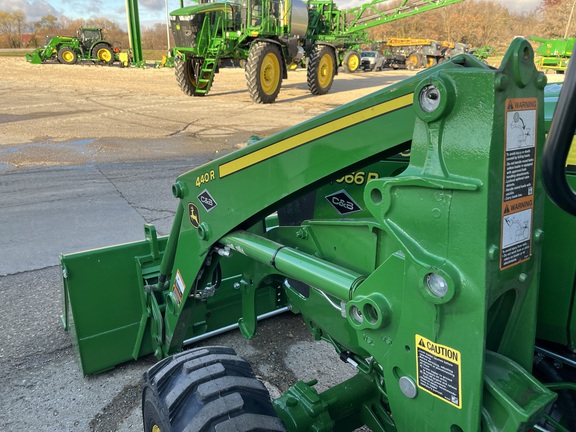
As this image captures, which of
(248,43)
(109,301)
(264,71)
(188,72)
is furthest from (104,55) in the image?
(109,301)

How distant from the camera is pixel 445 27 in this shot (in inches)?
2820

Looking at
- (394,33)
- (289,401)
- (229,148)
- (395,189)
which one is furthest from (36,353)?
(394,33)

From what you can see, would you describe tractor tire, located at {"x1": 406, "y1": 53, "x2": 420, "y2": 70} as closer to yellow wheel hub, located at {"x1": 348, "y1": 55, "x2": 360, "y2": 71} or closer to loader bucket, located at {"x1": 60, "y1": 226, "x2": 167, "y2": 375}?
yellow wheel hub, located at {"x1": 348, "y1": 55, "x2": 360, "y2": 71}

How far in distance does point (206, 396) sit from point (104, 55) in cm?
3157

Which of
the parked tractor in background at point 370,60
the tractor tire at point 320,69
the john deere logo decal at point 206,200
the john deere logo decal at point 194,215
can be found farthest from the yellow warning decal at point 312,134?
the parked tractor in background at point 370,60

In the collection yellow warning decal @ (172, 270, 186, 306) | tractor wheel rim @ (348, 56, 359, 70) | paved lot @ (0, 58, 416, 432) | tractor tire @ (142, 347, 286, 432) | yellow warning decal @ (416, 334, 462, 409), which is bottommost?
paved lot @ (0, 58, 416, 432)

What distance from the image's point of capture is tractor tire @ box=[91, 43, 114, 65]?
29.4 meters

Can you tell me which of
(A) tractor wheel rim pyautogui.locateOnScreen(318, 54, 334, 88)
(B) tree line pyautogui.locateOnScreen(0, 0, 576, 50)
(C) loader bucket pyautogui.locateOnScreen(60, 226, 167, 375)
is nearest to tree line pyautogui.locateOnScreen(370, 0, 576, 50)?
(B) tree line pyautogui.locateOnScreen(0, 0, 576, 50)

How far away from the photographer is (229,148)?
30.4 feet

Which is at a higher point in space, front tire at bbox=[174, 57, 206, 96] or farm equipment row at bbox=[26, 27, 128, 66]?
farm equipment row at bbox=[26, 27, 128, 66]

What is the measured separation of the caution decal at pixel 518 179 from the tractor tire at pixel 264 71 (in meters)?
13.5

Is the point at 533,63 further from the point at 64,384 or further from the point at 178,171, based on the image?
the point at 178,171

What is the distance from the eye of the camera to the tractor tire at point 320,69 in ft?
55.9

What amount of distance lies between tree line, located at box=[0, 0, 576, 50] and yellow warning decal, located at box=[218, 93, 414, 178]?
63561 mm
